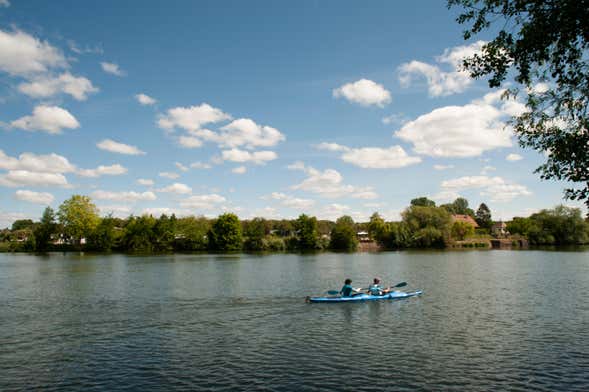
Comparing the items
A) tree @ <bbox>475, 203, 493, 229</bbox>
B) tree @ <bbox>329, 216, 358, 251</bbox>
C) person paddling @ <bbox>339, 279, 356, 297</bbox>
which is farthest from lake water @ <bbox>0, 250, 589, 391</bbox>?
tree @ <bbox>475, 203, 493, 229</bbox>

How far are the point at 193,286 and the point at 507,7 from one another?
31025 millimetres

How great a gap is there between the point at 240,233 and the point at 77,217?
135 ft

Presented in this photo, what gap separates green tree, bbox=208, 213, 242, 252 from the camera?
11375 centimetres

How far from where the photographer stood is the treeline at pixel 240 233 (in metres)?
105

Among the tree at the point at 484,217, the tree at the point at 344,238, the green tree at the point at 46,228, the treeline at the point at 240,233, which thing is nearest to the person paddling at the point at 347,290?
the treeline at the point at 240,233

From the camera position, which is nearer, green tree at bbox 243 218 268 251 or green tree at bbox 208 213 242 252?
green tree at bbox 208 213 242 252

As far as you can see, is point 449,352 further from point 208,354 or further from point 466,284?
point 466,284

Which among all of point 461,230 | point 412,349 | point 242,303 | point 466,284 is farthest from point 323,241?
point 412,349

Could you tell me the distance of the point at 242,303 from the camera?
27.5 metres

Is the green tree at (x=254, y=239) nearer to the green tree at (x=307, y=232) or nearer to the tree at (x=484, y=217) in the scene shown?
the green tree at (x=307, y=232)

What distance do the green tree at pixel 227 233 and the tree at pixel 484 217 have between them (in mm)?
113519

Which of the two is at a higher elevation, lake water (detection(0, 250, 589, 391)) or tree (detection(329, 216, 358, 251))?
tree (detection(329, 216, 358, 251))

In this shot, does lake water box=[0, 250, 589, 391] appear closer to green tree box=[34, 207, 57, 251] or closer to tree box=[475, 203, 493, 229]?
green tree box=[34, 207, 57, 251]

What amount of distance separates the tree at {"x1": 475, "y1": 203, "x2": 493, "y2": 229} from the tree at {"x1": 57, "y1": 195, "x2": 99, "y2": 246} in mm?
147402
